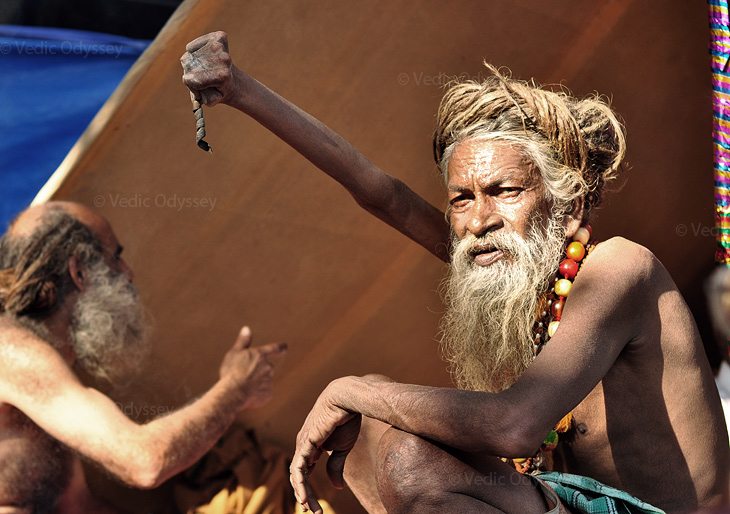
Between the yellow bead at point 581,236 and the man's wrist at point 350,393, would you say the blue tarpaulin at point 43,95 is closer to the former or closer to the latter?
the man's wrist at point 350,393

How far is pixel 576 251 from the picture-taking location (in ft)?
10.3

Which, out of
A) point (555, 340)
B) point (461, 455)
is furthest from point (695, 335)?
point (461, 455)

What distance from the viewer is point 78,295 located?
373 centimetres

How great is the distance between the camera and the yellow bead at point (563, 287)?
3.07 meters

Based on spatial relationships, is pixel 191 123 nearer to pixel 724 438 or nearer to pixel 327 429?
pixel 327 429

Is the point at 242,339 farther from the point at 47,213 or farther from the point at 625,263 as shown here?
the point at 625,263

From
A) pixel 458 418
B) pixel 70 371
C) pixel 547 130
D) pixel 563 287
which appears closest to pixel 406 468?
pixel 458 418

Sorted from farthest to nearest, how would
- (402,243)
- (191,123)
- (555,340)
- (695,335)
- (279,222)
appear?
1. (402,243)
2. (279,222)
3. (191,123)
4. (695,335)
5. (555,340)

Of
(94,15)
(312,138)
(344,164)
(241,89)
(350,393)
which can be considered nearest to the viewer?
(350,393)

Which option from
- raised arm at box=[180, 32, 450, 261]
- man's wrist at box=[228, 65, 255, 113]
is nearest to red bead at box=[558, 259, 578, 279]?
raised arm at box=[180, 32, 450, 261]

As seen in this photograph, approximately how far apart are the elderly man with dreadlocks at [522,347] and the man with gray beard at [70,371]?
87 cm

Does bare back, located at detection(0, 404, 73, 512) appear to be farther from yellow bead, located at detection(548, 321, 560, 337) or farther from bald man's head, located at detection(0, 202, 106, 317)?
yellow bead, located at detection(548, 321, 560, 337)

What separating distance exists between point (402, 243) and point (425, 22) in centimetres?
84

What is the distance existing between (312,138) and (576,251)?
82 centimetres
